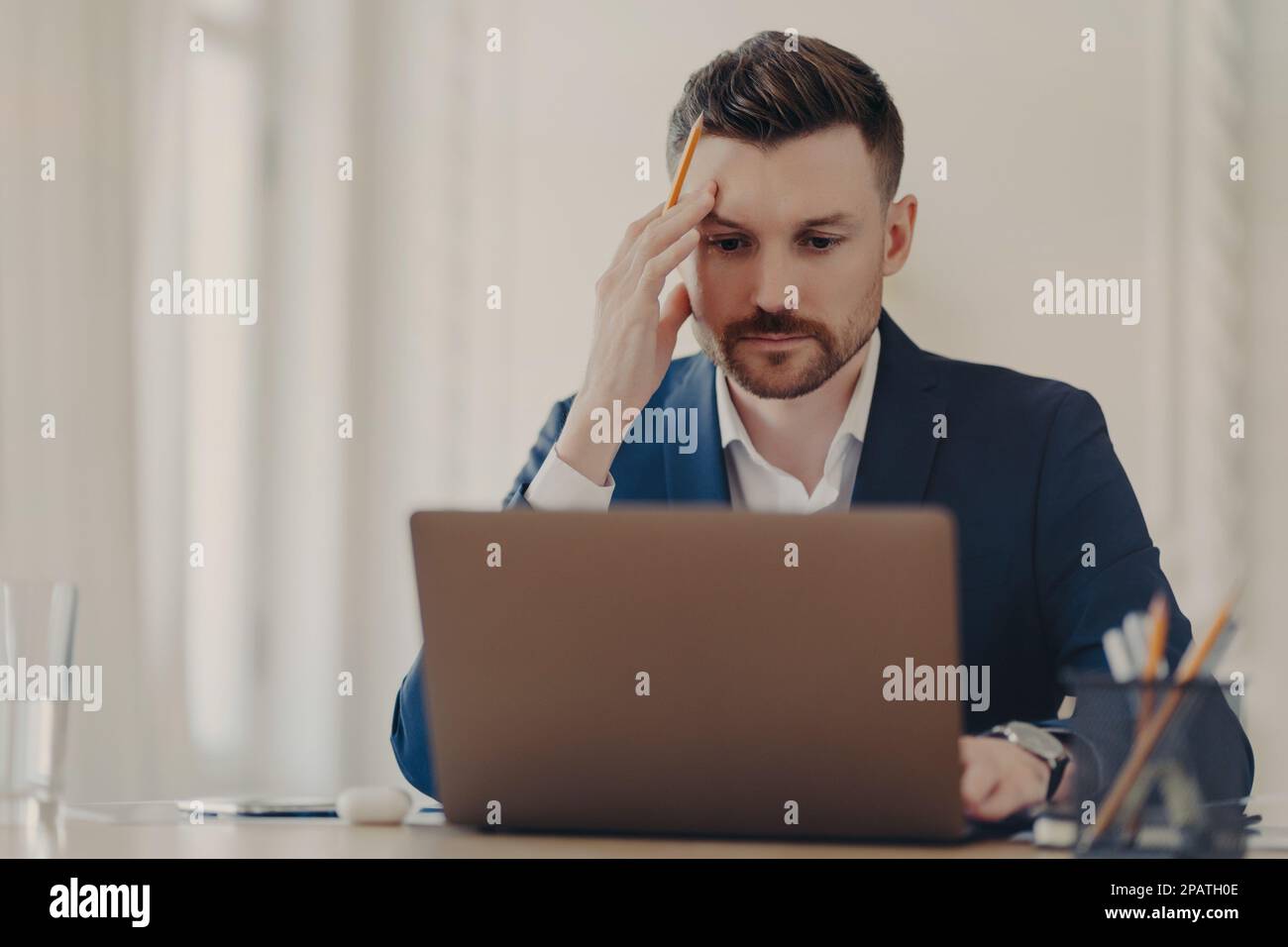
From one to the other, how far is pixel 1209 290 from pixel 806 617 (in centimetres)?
181

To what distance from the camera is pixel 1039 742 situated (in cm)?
111

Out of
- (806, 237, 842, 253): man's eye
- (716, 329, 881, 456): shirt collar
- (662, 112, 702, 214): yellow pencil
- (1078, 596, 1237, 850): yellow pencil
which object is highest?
(662, 112, 702, 214): yellow pencil

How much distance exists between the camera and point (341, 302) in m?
2.72

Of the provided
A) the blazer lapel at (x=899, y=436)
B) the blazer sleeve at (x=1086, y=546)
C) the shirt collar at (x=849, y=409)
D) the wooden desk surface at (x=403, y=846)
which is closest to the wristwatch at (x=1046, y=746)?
the wooden desk surface at (x=403, y=846)

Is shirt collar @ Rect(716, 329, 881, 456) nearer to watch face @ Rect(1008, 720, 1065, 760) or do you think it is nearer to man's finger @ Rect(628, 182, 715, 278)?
man's finger @ Rect(628, 182, 715, 278)

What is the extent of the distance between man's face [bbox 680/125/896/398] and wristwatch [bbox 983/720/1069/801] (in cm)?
95

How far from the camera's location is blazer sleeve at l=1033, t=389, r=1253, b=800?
5.52 feet

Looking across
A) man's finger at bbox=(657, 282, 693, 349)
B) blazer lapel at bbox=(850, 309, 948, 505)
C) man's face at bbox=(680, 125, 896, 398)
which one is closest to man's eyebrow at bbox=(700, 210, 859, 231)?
man's face at bbox=(680, 125, 896, 398)

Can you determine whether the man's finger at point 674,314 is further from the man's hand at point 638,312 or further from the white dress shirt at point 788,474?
the white dress shirt at point 788,474

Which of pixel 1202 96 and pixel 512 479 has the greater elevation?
pixel 1202 96

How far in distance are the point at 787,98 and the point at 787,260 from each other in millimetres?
226
